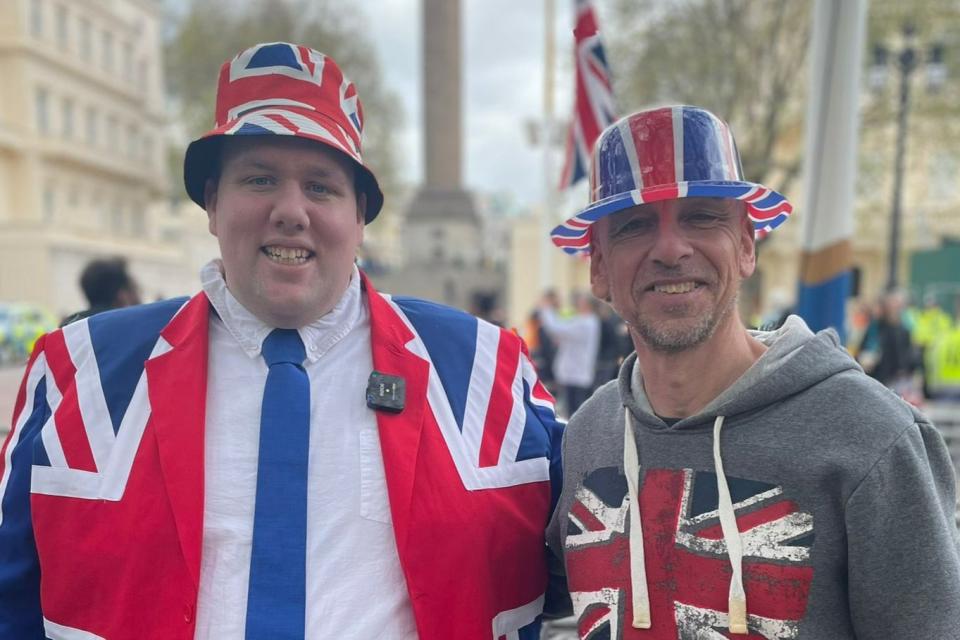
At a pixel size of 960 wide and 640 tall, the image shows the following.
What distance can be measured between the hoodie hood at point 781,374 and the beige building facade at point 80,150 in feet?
92.0

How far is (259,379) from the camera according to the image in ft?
6.84

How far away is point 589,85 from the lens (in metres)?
5.87

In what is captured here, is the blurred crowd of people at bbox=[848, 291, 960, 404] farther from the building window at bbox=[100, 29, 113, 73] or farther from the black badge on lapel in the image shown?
the building window at bbox=[100, 29, 113, 73]

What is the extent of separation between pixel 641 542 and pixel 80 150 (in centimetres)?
4022

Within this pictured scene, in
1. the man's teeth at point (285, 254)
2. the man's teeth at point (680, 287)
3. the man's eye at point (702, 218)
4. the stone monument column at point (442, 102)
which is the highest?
the stone monument column at point (442, 102)

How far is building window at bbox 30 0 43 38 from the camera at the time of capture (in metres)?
34.0

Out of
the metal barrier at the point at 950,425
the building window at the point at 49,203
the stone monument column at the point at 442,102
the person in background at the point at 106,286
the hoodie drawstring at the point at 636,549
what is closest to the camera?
the hoodie drawstring at the point at 636,549

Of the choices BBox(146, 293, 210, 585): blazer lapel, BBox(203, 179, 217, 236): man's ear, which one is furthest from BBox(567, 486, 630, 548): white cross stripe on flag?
BBox(203, 179, 217, 236): man's ear

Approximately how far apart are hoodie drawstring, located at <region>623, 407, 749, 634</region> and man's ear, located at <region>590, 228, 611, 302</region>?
0.89 ft

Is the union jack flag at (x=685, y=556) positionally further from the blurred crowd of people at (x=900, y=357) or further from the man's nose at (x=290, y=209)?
the blurred crowd of people at (x=900, y=357)

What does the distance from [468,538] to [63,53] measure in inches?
1555

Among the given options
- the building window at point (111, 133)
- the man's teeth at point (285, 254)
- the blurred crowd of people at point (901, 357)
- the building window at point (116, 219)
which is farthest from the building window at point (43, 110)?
the man's teeth at point (285, 254)

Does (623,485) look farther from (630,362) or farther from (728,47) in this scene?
(728,47)

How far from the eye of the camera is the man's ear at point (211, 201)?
2255mm
